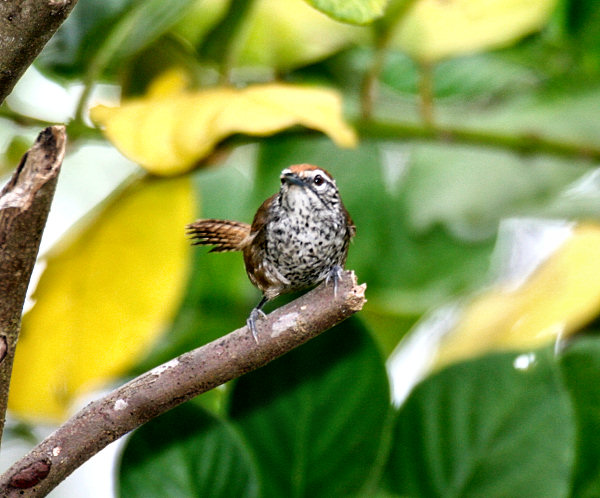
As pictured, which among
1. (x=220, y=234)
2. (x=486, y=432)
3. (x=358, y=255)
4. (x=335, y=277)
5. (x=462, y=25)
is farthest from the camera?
(x=358, y=255)

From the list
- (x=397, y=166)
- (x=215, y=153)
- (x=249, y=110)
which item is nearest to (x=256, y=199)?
(x=215, y=153)

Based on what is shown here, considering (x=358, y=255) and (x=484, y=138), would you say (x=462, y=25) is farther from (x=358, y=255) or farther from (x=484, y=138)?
(x=358, y=255)

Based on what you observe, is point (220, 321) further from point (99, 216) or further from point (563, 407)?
point (563, 407)

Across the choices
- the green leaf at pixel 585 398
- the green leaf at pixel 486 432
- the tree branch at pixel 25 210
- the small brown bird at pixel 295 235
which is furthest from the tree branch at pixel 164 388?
the green leaf at pixel 585 398

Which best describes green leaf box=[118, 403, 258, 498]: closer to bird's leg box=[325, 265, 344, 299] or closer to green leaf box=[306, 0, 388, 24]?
bird's leg box=[325, 265, 344, 299]

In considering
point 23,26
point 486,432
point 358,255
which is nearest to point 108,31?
point 23,26

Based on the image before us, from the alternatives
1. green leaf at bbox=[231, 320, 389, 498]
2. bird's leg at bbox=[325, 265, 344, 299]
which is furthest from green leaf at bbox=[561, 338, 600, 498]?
bird's leg at bbox=[325, 265, 344, 299]
